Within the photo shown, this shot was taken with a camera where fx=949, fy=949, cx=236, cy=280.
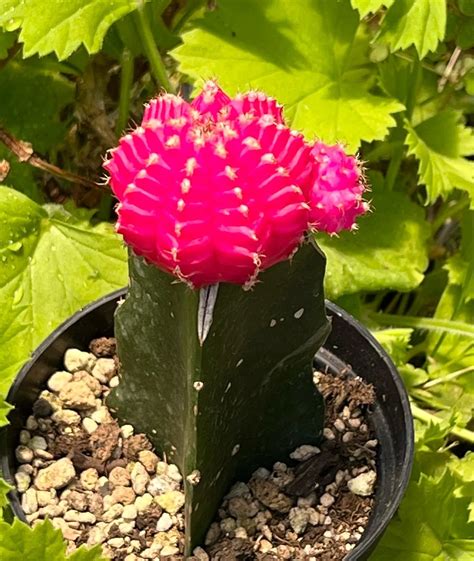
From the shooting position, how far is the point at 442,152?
1.32m

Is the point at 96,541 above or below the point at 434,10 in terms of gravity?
below

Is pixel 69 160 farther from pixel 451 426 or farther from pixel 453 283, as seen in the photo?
pixel 451 426

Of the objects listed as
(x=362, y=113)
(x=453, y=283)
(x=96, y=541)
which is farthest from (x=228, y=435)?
(x=453, y=283)

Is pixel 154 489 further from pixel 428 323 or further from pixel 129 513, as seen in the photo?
pixel 428 323

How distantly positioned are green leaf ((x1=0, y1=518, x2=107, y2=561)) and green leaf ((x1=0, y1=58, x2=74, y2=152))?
745 mm

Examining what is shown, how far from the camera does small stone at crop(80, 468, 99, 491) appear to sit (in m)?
0.89

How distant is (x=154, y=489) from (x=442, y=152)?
682 mm

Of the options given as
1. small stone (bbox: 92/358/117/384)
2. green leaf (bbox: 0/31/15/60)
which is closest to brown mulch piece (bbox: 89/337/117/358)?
small stone (bbox: 92/358/117/384)

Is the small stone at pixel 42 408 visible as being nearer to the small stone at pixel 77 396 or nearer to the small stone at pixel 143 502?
the small stone at pixel 77 396

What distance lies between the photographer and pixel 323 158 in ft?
2.27

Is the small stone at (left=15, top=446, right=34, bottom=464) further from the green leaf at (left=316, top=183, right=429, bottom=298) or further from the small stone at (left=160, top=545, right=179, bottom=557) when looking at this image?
the green leaf at (left=316, top=183, right=429, bottom=298)

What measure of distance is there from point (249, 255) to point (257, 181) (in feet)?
0.17

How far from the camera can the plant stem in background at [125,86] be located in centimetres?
128

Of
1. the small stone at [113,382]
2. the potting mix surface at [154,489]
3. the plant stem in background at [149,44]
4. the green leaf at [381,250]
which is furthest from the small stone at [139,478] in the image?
the plant stem in background at [149,44]
